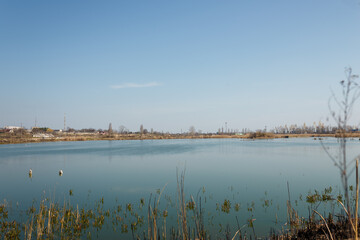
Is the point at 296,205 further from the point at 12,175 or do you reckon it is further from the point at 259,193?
the point at 12,175

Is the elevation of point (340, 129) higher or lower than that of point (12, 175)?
higher

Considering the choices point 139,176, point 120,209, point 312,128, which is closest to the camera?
point 120,209

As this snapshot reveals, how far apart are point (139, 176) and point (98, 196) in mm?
5767

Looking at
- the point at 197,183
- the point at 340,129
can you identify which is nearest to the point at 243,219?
the point at 197,183

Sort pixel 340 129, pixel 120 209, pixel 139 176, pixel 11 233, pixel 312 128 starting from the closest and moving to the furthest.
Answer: pixel 340 129 → pixel 11 233 → pixel 120 209 → pixel 139 176 → pixel 312 128

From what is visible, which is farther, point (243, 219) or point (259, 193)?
point (259, 193)

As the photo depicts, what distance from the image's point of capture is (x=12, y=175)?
19125mm

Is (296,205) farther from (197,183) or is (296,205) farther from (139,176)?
(139,176)

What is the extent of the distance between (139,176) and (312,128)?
157684 millimetres

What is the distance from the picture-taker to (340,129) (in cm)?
247

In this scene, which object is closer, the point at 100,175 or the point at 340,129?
the point at 340,129

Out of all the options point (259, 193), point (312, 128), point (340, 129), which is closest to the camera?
point (340, 129)

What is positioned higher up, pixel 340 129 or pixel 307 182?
pixel 340 129

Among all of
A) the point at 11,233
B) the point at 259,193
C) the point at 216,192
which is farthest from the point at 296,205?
the point at 11,233
